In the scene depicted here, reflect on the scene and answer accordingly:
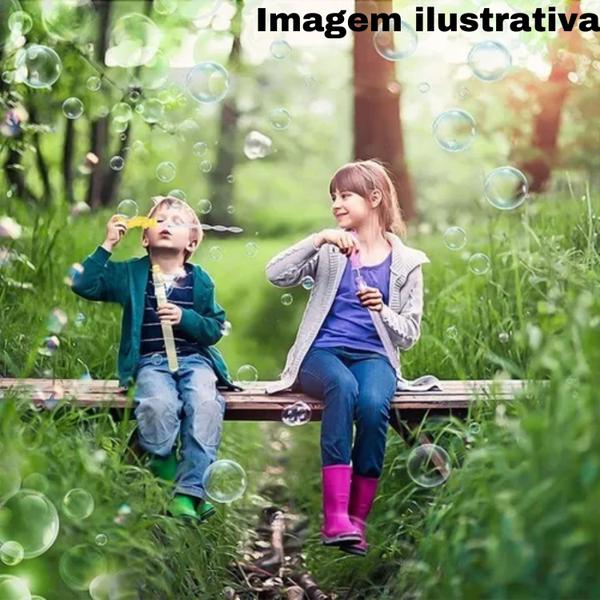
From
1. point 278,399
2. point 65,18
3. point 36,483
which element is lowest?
point 36,483

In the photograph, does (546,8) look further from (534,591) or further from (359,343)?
(534,591)

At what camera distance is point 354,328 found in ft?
12.7

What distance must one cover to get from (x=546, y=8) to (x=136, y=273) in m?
3.78

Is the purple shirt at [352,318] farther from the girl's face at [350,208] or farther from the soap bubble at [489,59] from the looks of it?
the soap bubble at [489,59]

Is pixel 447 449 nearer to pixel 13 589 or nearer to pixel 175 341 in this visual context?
pixel 175 341

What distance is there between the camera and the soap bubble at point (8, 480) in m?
3.16

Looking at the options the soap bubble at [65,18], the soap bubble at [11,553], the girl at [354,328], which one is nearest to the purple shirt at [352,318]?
the girl at [354,328]

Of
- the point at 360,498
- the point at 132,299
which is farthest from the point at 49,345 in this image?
the point at 360,498

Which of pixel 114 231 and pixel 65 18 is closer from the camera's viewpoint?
pixel 114 231

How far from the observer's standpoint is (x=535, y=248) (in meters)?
5.49

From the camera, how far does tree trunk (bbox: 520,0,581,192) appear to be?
7699 mm

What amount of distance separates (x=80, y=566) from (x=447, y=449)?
1.24m

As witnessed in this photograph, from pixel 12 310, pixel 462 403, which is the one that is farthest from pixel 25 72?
pixel 462 403

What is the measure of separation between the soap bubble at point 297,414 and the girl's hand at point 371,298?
352mm
